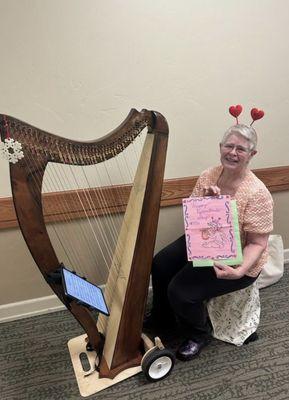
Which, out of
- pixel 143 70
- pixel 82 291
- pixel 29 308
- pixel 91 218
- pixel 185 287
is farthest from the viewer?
pixel 29 308

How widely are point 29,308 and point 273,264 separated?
149cm

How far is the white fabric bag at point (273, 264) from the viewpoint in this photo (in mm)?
2094

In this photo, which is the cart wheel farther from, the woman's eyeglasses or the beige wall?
the woman's eyeglasses

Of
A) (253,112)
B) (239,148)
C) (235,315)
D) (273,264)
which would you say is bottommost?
(273,264)

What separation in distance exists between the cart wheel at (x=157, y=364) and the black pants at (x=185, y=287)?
195mm

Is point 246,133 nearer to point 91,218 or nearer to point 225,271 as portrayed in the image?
point 225,271

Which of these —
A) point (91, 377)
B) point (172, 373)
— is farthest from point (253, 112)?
point (91, 377)

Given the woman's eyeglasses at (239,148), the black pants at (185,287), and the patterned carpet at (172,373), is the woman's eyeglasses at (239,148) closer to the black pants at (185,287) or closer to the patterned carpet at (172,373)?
the black pants at (185,287)

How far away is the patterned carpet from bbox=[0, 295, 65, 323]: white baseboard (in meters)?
0.04

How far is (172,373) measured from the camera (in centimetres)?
153

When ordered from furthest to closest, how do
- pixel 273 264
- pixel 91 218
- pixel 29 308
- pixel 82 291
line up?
pixel 273 264, pixel 29 308, pixel 91 218, pixel 82 291

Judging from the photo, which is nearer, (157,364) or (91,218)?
(157,364)

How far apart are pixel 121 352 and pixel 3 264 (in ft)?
2.57

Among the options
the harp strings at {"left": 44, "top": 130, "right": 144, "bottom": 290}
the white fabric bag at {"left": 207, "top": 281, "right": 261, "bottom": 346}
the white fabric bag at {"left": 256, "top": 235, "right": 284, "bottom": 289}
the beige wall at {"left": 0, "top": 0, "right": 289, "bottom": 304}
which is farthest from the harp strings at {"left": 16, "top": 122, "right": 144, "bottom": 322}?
the white fabric bag at {"left": 256, "top": 235, "right": 284, "bottom": 289}
